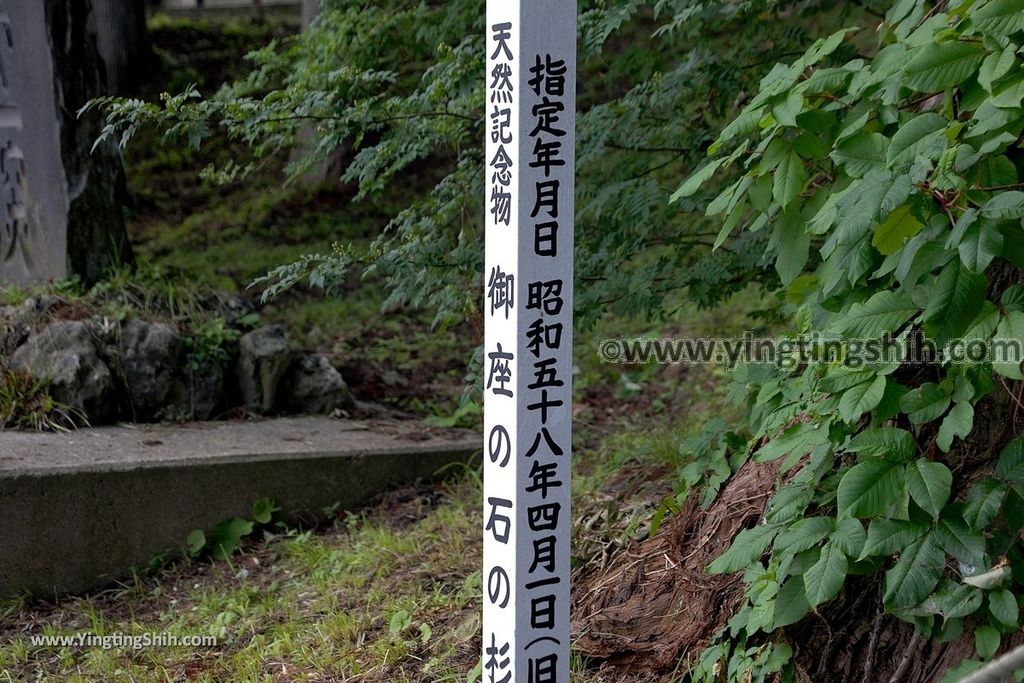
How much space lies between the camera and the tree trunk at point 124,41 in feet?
36.5

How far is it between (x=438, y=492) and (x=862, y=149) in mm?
2981

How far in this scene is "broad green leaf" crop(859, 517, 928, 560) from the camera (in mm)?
2246

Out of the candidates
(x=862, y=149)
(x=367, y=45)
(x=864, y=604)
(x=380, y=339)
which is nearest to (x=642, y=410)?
(x=380, y=339)

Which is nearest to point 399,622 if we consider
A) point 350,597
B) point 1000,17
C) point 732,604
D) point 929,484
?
point 350,597

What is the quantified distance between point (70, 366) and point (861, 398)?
150 inches

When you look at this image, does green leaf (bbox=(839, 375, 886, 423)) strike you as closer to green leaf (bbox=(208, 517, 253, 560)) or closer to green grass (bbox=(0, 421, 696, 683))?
green grass (bbox=(0, 421, 696, 683))

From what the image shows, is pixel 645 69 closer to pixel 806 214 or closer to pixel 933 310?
pixel 806 214

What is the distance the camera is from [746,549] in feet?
8.25

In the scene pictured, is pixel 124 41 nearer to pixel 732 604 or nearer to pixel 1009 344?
pixel 732 604

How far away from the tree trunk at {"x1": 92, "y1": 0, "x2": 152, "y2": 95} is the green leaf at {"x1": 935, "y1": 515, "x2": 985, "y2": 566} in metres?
10.7

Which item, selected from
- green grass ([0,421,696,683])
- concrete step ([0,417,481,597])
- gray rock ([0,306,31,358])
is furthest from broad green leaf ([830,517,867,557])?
gray rock ([0,306,31,358])

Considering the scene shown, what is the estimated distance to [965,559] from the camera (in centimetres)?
221

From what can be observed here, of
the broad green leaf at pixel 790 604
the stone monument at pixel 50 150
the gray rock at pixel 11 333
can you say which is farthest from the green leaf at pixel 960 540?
the stone monument at pixel 50 150

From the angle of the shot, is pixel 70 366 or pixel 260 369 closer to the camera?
pixel 70 366
